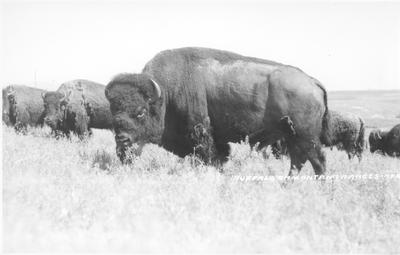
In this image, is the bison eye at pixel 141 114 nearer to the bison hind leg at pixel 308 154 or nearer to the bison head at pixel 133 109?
the bison head at pixel 133 109

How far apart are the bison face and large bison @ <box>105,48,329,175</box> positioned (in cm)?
687

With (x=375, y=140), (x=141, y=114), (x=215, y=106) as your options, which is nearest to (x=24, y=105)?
(x=141, y=114)

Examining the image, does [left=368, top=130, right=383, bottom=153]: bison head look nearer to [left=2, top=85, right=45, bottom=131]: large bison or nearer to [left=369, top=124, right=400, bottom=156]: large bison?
[left=369, top=124, right=400, bottom=156]: large bison

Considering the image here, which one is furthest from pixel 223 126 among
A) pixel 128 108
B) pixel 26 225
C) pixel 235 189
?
pixel 26 225

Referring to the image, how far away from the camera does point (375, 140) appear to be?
21.7 meters

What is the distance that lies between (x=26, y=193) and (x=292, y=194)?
2847 mm

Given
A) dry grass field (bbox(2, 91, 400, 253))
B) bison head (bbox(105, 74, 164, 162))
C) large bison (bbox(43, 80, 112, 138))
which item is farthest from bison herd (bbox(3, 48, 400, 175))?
large bison (bbox(43, 80, 112, 138))

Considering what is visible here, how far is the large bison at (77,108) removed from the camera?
13109 millimetres

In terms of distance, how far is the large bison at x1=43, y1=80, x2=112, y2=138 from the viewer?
43.0ft

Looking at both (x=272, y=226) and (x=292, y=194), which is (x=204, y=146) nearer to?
(x=292, y=194)

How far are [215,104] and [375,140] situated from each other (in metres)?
16.9

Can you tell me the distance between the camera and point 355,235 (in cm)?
433

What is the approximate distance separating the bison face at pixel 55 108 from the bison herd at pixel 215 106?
6.87 meters

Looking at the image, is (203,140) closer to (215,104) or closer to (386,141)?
(215,104)
